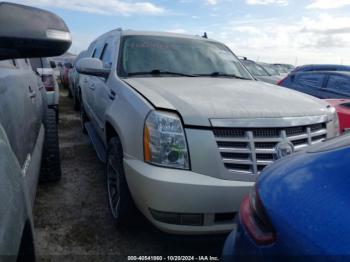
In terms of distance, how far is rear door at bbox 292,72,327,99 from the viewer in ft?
22.7

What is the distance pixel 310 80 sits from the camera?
24.0ft

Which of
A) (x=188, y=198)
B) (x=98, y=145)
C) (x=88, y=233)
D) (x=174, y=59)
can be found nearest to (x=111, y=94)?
(x=174, y=59)

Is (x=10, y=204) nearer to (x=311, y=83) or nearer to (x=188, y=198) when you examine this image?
(x=188, y=198)

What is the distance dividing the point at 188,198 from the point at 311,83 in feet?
19.9

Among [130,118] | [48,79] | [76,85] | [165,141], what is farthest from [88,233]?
[76,85]

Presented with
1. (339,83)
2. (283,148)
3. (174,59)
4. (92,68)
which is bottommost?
(339,83)

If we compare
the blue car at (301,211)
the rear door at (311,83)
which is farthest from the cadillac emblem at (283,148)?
the rear door at (311,83)

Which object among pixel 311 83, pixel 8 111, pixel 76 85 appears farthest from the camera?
pixel 76 85

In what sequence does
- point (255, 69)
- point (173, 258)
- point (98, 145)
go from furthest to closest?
point (255, 69) → point (98, 145) → point (173, 258)

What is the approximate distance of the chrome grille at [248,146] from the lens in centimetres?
222

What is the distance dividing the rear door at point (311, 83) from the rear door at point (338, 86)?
12 centimetres

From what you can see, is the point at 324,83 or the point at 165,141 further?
the point at 324,83

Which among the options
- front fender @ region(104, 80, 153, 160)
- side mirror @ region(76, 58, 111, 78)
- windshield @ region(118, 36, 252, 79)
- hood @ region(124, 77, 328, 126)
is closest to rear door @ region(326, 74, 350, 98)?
windshield @ region(118, 36, 252, 79)

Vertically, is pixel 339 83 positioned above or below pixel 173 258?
above
